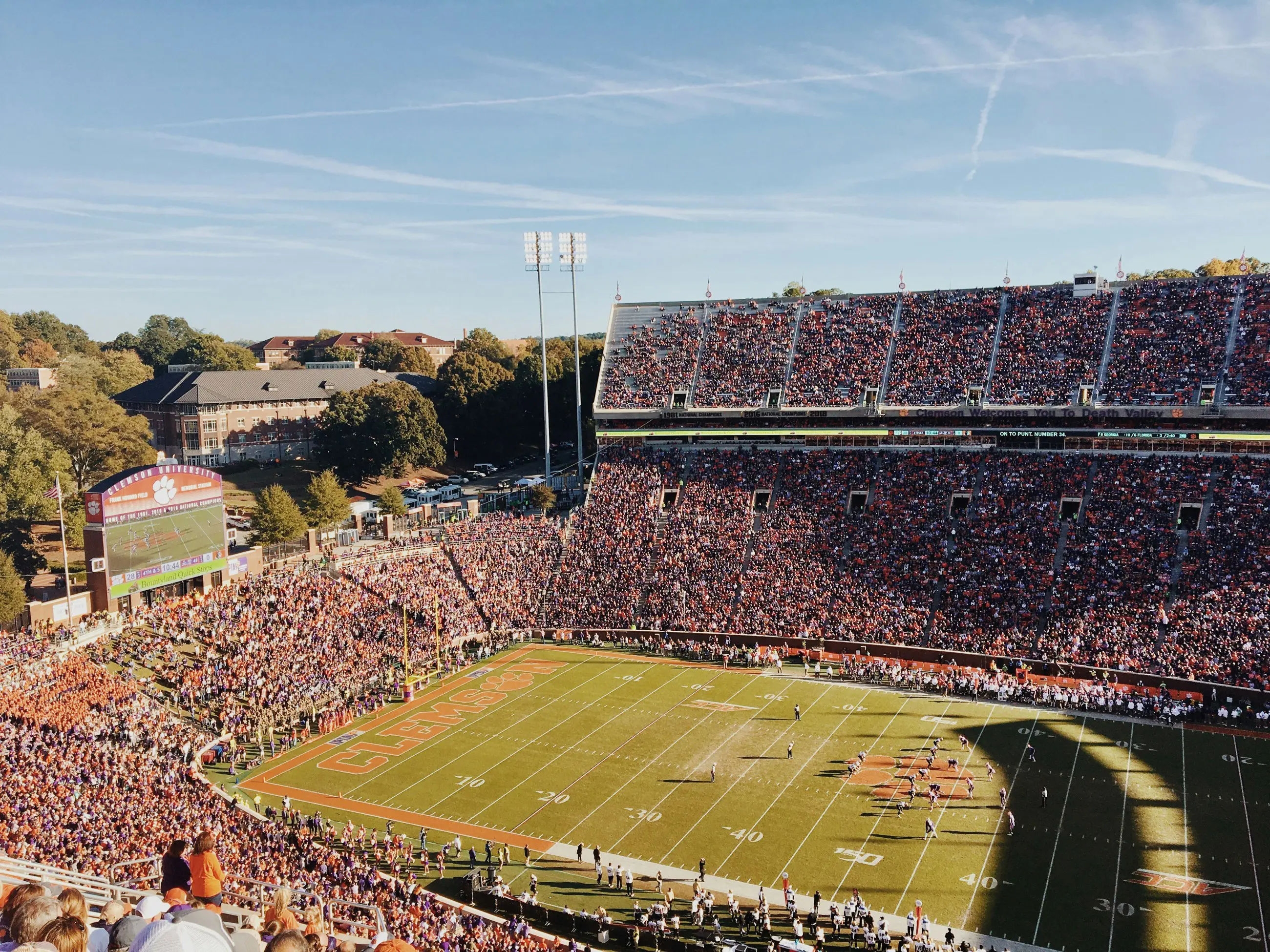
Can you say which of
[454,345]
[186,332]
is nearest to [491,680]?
[454,345]

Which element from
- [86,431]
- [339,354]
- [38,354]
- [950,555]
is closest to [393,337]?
[339,354]

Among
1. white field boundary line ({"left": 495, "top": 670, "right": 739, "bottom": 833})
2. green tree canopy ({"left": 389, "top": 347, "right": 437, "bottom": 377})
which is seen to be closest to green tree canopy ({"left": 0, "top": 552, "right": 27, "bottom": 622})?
white field boundary line ({"left": 495, "top": 670, "right": 739, "bottom": 833})

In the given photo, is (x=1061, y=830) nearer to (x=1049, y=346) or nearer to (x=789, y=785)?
(x=789, y=785)

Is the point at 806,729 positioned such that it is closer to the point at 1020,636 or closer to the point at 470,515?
the point at 1020,636

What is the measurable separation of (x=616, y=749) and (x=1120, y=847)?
14531 millimetres

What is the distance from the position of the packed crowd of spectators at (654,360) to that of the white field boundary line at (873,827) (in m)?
27.2

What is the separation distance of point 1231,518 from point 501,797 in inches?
1230

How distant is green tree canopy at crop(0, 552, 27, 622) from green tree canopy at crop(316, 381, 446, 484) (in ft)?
111

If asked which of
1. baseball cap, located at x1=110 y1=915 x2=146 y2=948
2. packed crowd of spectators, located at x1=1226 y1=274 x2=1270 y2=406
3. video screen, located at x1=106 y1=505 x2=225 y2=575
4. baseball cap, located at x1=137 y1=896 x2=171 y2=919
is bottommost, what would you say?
video screen, located at x1=106 y1=505 x2=225 y2=575

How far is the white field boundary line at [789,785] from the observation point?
24109 millimetres

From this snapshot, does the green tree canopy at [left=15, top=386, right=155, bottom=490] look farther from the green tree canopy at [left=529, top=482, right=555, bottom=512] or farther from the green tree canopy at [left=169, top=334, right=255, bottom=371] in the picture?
the green tree canopy at [left=169, top=334, right=255, bottom=371]

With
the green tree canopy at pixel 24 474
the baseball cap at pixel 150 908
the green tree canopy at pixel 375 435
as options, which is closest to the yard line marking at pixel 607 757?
the baseball cap at pixel 150 908

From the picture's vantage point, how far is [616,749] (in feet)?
102

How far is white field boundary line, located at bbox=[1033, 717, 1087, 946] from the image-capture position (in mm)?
21016
